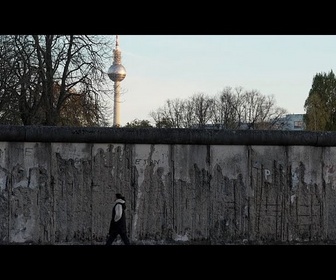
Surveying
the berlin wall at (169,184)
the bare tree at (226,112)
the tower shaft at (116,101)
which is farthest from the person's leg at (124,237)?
the bare tree at (226,112)

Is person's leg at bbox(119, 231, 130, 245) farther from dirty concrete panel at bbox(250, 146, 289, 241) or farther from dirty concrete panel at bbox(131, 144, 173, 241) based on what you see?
dirty concrete panel at bbox(250, 146, 289, 241)

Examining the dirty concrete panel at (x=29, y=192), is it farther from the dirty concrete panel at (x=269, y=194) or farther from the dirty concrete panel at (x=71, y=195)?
the dirty concrete panel at (x=269, y=194)

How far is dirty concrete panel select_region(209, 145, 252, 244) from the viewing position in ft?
56.6

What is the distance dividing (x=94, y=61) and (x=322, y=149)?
1102 cm

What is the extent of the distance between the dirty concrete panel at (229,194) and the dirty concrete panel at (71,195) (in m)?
2.68

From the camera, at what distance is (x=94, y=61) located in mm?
26516

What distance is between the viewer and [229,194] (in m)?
17.3

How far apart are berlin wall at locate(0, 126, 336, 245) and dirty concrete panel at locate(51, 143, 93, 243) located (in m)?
0.02

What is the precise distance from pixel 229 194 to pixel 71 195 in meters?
3.40

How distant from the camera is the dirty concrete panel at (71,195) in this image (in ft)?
55.5
